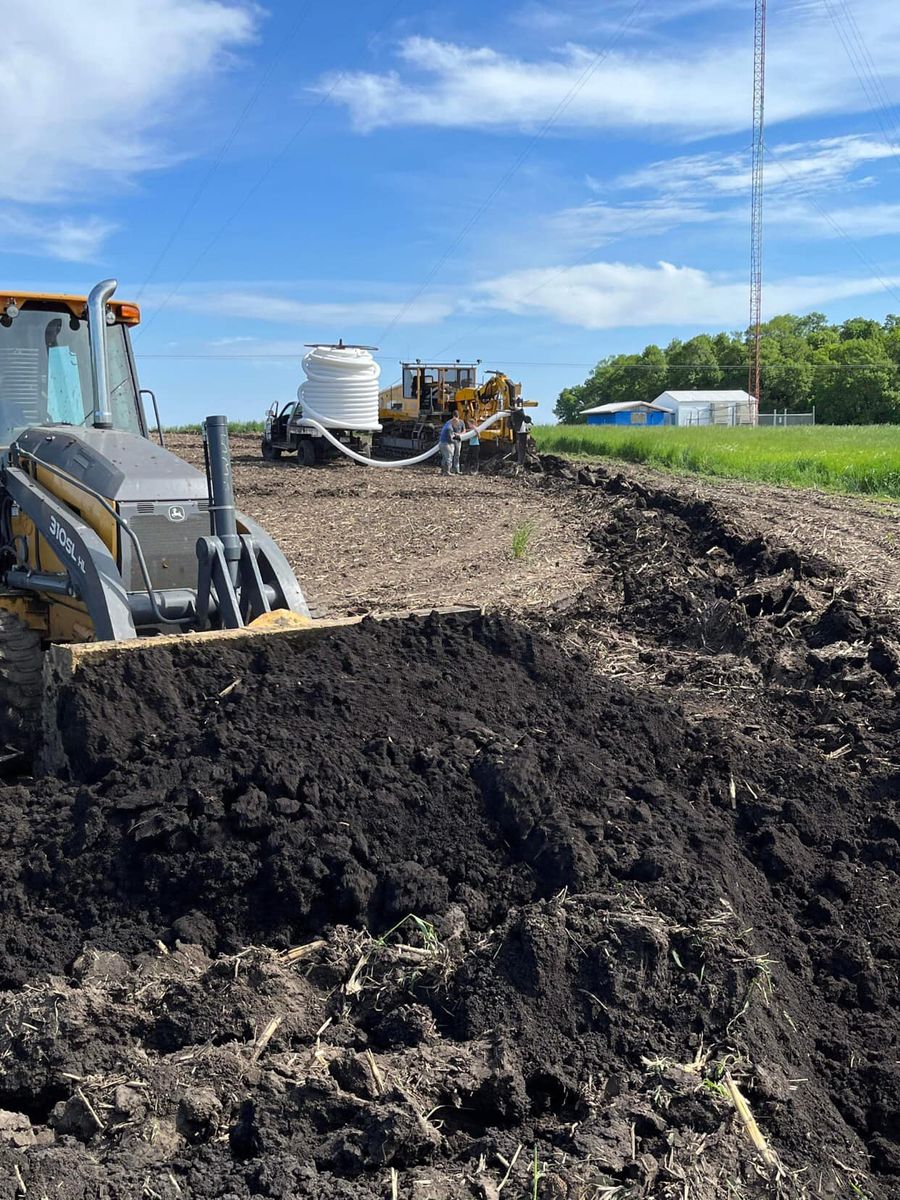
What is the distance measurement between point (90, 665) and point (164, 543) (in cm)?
127

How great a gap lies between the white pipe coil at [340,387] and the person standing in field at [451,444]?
3.26 meters

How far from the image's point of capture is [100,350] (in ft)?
23.5

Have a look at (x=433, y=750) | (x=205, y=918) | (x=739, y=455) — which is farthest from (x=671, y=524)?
(x=739, y=455)

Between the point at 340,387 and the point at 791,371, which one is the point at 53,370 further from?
the point at 791,371

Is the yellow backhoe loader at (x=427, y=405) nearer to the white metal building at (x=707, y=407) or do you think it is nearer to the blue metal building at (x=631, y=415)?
the white metal building at (x=707, y=407)

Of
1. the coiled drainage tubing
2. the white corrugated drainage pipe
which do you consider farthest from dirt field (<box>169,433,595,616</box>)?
the coiled drainage tubing

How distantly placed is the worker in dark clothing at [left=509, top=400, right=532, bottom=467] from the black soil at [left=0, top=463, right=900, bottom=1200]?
21437 millimetres

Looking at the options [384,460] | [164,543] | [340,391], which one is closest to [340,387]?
[340,391]

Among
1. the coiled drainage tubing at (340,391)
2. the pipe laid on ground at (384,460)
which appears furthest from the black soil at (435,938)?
the coiled drainage tubing at (340,391)

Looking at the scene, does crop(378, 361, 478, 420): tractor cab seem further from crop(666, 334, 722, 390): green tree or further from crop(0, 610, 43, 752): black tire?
crop(666, 334, 722, 390): green tree

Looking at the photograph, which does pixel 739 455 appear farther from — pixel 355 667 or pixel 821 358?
pixel 821 358

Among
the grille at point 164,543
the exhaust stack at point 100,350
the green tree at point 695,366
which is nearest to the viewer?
the grille at point 164,543

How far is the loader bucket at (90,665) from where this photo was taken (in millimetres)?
5184

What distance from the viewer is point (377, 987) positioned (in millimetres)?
3736
